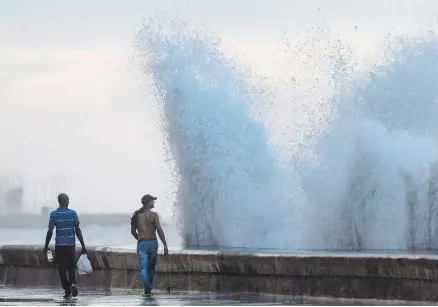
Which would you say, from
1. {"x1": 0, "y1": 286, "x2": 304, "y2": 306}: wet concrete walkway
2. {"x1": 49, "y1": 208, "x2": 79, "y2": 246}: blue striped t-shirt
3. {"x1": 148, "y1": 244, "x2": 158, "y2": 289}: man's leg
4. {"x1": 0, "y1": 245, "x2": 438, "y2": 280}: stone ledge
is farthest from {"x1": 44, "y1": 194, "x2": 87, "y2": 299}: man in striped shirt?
{"x1": 0, "y1": 245, "x2": 438, "y2": 280}: stone ledge

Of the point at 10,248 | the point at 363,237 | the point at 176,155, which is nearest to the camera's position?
the point at 10,248

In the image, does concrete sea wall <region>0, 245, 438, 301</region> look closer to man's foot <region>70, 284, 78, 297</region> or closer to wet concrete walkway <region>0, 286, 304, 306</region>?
wet concrete walkway <region>0, 286, 304, 306</region>

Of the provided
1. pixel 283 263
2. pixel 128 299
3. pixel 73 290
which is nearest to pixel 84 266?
pixel 73 290

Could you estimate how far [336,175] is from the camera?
70.9 ft

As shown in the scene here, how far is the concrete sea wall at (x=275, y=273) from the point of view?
12906 mm

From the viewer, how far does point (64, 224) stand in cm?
1468

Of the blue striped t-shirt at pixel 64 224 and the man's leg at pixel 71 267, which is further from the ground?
the blue striped t-shirt at pixel 64 224

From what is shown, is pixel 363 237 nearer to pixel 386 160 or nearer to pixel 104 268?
pixel 386 160

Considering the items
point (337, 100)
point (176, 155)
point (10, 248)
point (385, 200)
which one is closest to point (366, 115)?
point (337, 100)

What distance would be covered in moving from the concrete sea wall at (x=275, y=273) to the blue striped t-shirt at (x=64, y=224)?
1492mm

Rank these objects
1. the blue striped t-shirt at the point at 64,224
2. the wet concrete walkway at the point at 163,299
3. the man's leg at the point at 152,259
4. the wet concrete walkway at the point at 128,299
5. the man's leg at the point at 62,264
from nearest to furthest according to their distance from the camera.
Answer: the wet concrete walkway at the point at 163,299
the wet concrete walkway at the point at 128,299
the blue striped t-shirt at the point at 64,224
the man's leg at the point at 62,264
the man's leg at the point at 152,259

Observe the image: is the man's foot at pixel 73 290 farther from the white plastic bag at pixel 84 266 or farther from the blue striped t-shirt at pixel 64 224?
the white plastic bag at pixel 84 266

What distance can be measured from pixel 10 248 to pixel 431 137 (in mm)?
7461

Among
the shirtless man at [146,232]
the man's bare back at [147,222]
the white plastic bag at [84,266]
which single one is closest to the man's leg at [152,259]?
the shirtless man at [146,232]
